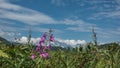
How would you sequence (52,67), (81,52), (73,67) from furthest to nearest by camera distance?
(81,52)
(52,67)
(73,67)

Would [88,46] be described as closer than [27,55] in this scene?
No

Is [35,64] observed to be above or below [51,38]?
below

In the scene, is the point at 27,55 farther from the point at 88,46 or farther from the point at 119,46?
the point at 119,46

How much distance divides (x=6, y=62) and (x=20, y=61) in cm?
36

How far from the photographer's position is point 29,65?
21.2 ft

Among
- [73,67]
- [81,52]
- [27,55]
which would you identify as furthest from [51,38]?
[73,67]

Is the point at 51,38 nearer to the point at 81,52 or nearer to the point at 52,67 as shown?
the point at 81,52

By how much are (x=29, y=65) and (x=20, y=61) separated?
23 centimetres

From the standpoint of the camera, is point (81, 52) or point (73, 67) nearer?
point (73, 67)

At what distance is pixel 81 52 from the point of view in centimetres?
807

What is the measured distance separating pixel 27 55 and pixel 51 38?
1770 millimetres

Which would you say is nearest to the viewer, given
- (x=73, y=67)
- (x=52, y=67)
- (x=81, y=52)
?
(x=73, y=67)

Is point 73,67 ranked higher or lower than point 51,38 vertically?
lower

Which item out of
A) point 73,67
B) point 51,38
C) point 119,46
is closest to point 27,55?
point 73,67
